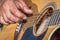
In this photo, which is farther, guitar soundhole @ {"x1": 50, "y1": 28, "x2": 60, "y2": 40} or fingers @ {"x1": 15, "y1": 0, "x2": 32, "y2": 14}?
fingers @ {"x1": 15, "y1": 0, "x2": 32, "y2": 14}

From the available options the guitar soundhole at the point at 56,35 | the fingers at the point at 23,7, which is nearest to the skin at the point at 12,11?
the fingers at the point at 23,7

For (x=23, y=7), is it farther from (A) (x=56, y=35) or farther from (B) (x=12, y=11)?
(A) (x=56, y=35)

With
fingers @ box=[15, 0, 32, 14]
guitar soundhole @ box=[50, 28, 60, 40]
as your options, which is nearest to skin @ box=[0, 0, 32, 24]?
fingers @ box=[15, 0, 32, 14]

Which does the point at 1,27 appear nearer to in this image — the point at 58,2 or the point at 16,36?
the point at 16,36

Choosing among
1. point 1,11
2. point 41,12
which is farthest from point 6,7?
point 41,12

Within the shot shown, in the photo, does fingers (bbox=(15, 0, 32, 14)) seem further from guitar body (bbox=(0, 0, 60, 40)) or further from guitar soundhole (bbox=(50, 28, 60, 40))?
guitar soundhole (bbox=(50, 28, 60, 40))

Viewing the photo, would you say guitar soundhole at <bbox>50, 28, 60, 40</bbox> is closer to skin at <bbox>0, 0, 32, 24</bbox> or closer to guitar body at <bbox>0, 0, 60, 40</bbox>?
guitar body at <bbox>0, 0, 60, 40</bbox>

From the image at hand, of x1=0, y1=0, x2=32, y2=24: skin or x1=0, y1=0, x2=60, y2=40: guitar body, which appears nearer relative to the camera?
x1=0, y1=0, x2=60, y2=40: guitar body

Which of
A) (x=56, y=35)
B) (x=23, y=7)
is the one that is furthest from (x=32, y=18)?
(x=56, y=35)

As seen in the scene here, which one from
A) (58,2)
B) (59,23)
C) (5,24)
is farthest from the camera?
(5,24)

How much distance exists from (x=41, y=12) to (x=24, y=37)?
0.20 m

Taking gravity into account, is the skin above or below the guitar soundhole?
above

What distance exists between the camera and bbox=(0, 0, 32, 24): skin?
1262 millimetres

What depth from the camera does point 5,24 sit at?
1422 mm
